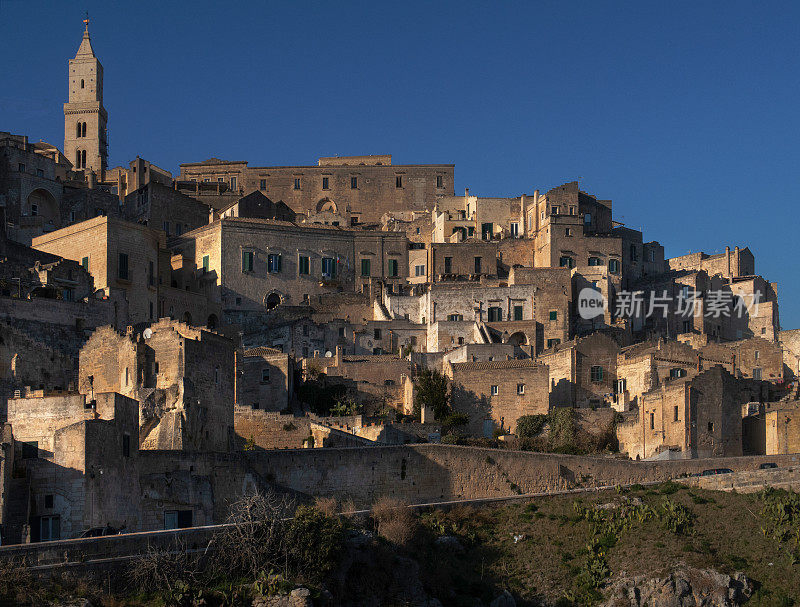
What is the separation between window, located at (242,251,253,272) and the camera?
73.6 m

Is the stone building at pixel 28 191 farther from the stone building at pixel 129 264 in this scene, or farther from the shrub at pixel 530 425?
the shrub at pixel 530 425

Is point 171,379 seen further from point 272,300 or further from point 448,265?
point 448,265

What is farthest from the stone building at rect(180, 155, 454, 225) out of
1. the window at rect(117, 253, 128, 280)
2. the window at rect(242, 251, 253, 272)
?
the window at rect(117, 253, 128, 280)

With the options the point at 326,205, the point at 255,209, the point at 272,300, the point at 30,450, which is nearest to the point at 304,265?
the point at 272,300

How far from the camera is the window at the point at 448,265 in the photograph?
7669cm

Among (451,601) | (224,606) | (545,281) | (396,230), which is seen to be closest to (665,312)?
(545,281)

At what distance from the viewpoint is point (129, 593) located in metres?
33.2

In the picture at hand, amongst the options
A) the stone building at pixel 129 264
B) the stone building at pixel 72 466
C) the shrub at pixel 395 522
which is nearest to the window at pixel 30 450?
the stone building at pixel 72 466

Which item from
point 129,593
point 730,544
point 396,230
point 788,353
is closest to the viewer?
point 129,593

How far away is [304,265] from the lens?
75.8 m

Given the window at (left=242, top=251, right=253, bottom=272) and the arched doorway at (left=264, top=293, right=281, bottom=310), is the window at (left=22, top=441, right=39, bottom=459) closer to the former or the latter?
the arched doorway at (left=264, top=293, right=281, bottom=310)

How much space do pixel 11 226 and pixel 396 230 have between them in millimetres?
23215

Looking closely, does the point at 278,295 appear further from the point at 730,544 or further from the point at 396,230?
the point at 730,544

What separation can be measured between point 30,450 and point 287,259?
38.9 metres
